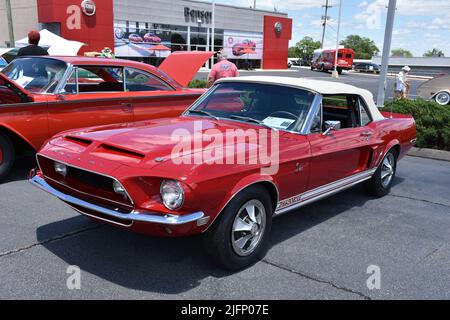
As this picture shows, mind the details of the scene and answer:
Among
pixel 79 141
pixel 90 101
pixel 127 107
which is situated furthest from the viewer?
pixel 127 107

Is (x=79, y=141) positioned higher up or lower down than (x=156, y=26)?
lower down

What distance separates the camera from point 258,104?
14.6 ft

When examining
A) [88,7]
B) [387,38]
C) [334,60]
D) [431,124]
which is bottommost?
[431,124]

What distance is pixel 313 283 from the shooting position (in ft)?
10.9

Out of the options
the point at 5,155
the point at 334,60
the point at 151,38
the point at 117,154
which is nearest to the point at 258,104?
the point at 117,154

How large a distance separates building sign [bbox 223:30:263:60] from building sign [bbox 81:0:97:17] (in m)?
16.6

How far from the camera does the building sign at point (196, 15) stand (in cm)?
4171

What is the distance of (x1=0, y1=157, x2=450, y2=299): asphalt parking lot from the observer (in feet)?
10.4

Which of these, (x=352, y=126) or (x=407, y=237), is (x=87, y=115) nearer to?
(x=352, y=126)

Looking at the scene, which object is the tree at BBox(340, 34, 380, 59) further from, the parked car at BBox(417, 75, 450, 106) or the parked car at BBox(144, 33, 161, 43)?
the parked car at BBox(417, 75, 450, 106)

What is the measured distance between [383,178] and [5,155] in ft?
16.4

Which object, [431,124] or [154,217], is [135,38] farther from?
[154,217]

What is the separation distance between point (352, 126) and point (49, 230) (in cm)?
354

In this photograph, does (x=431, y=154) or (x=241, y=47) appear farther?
(x=241, y=47)
